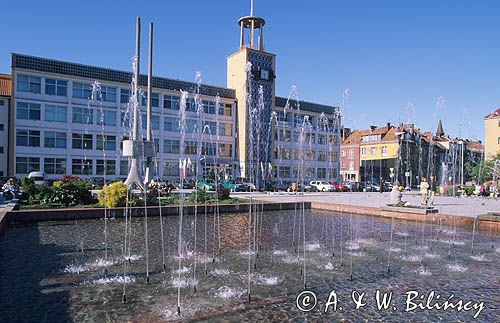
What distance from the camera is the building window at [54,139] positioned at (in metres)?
41.7

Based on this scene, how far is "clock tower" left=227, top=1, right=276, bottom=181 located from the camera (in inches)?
2093

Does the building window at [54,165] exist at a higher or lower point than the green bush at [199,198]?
higher

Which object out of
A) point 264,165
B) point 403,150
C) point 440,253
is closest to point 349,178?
point 403,150

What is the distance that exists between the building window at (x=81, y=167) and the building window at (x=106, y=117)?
4.88 metres

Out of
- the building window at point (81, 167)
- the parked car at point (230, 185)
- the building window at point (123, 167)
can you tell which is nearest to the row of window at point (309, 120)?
the parked car at point (230, 185)

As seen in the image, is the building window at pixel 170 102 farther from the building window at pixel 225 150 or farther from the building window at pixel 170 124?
the building window at pixel 225 150

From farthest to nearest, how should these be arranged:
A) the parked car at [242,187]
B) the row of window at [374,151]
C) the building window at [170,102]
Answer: the row of window at [374,151] < the building window at [170,102] < the parked car at [242,187]

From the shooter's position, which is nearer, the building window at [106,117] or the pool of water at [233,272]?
the pool of water at [233,272]

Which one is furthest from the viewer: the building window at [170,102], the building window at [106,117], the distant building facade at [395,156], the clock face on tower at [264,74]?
the distant building facade at [395,156]

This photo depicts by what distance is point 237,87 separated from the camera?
181 ft

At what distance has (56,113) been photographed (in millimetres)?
42344

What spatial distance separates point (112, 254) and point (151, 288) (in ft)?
10.6

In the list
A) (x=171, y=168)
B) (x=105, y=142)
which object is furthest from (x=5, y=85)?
(x=171, y=168)

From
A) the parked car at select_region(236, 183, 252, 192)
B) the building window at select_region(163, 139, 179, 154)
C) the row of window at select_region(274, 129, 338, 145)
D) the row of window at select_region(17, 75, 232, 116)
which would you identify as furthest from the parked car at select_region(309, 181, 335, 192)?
the building window at select_region(163, 139, 179, 154)
